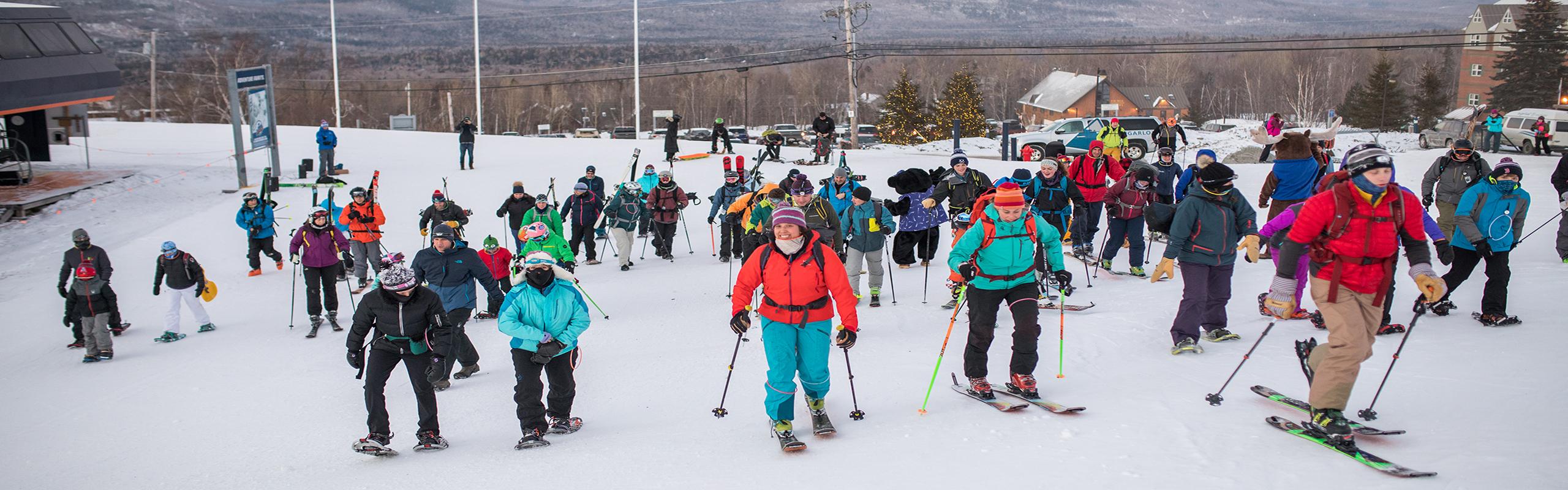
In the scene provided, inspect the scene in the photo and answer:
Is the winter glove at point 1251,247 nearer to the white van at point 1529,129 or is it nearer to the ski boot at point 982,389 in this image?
the ski boot at point 982,389

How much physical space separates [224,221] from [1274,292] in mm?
19171

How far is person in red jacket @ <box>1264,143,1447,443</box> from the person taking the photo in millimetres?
4840

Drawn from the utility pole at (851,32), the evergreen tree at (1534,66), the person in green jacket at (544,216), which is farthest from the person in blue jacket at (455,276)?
the evergreen tree at (1534,66)

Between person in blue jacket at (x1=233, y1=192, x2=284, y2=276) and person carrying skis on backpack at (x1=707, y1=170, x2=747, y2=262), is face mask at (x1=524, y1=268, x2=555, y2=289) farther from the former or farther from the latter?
person in blue jacket at (x1=233, y1=192, x2=284, y2=276)

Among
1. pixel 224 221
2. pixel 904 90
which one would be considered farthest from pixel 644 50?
pixel 224 221

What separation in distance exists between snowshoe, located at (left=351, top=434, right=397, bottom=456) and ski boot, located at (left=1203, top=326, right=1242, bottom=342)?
611 centimetres

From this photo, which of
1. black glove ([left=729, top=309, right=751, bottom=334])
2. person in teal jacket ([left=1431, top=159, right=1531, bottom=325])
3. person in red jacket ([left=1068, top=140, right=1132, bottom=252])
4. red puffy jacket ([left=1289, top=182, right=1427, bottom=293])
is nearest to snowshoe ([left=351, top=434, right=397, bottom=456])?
black glove ([left=729, top=309, right=751, bottom=334])

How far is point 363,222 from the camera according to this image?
12.5 m

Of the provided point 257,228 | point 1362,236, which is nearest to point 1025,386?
point 1362,236

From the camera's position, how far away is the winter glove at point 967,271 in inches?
237

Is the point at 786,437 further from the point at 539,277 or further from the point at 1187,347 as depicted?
the point at 1187,347

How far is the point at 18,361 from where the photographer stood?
10.6m

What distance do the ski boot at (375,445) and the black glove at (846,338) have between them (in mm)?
2989

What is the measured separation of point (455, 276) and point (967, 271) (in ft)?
14.7
